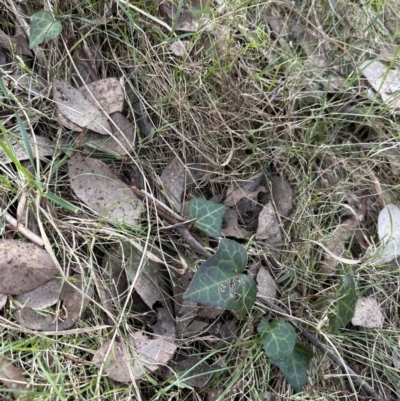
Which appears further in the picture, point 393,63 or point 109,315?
point 393,63

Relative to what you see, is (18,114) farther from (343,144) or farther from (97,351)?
(343,144)

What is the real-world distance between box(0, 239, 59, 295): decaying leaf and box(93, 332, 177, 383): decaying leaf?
233 millimetres

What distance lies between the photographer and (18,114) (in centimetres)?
140

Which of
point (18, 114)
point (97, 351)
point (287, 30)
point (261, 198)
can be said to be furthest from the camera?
point (287, 30)

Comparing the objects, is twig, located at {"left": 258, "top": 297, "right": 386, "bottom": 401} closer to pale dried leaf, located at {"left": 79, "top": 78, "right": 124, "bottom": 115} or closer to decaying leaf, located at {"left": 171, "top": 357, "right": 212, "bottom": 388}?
decaying leaf, located at {"left": 171, "top": 357, "right": 212, "bottom": 388}

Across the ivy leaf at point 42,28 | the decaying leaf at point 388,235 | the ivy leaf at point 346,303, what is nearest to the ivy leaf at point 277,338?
the ivy leaf at point 346,303

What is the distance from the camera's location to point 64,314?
1.28 meters

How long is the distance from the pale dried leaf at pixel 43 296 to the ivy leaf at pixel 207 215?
15.2 inches

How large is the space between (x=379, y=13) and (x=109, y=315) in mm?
1296

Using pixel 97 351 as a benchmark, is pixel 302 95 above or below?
above

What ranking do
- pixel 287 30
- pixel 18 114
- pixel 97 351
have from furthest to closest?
pixel 287 30, pixel 18 114, pixel 97 351

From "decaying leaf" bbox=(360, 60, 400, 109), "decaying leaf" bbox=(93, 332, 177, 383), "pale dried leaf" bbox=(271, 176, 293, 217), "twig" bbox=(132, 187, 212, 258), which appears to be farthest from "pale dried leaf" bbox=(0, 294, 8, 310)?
"decaying leaf" bbox=(360, 60, 400, 109)

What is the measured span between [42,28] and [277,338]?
3.43 feet

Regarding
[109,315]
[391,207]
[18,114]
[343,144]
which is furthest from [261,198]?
[18,114]
